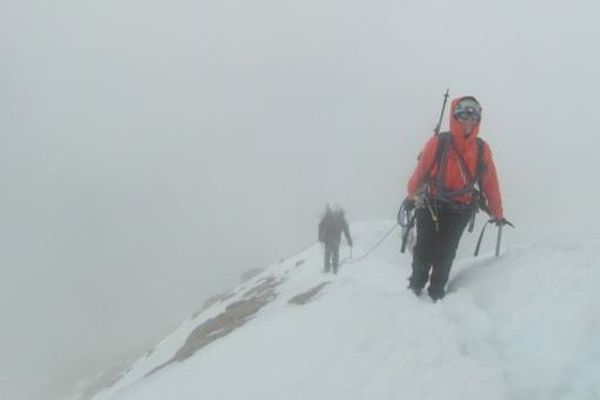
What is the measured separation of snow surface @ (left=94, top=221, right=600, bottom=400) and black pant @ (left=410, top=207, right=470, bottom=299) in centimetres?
30

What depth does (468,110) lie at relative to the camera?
9586 millimetres

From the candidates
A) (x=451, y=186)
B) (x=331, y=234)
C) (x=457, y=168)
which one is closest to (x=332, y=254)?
(x=331, y=234)

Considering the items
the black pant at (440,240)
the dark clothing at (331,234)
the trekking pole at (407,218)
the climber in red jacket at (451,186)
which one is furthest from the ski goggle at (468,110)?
the dark clothing at (331,234)

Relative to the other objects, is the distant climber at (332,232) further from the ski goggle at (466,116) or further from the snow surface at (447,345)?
the ski goggle at (466,116)

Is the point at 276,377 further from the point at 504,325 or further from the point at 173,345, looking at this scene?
the point at 173,345

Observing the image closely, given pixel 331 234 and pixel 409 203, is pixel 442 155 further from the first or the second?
pixel 331 234

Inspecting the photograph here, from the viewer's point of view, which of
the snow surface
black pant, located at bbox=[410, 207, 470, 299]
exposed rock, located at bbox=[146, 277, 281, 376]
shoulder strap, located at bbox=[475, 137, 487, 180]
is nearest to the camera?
the snow surface

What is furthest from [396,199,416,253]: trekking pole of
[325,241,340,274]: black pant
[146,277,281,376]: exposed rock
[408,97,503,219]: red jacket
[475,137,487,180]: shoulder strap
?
[325,241,340,274]: black pant

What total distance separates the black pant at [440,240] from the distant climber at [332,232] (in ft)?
47.6

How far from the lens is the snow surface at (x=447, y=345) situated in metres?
7.17

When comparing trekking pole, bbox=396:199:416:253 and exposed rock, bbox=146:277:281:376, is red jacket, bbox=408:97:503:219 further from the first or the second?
exposed rock, bbox=146:277:281:376

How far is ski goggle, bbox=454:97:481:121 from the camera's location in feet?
Result: 31.3

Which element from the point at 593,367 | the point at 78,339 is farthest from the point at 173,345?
the point at 78,339

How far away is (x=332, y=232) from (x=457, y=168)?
610 inches
